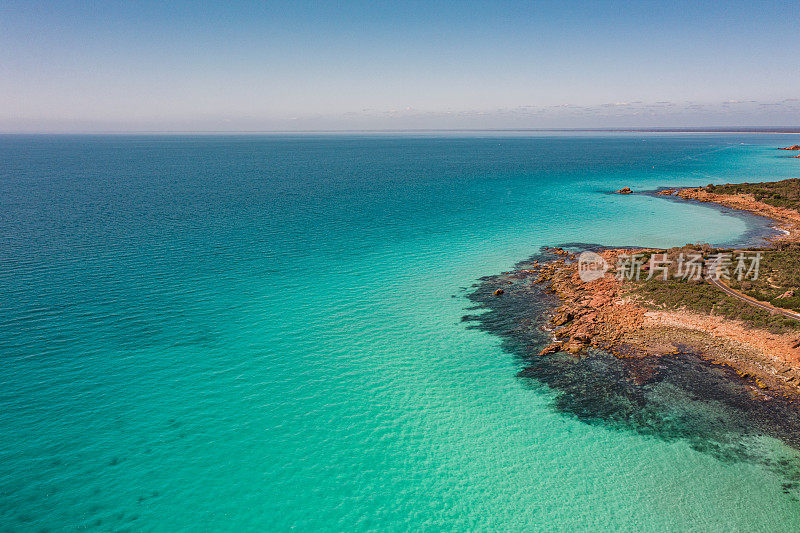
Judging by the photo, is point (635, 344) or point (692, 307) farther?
point (692, 307)

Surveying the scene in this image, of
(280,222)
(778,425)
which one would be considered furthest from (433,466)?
(280,222)

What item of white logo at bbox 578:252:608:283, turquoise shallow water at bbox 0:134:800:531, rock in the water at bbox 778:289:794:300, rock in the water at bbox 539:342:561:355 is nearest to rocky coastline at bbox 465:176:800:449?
rock in the water at bbox 539:342:561:355

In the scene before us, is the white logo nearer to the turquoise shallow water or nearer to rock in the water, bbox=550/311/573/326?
the turquoise shallow water

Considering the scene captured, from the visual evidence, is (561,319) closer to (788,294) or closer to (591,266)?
(591,266)

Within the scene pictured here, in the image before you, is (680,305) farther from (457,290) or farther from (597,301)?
(457,290)

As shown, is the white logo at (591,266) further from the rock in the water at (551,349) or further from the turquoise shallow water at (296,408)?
the rock in the water at (551,349)

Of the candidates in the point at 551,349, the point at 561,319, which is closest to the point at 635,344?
the point at 561,319
